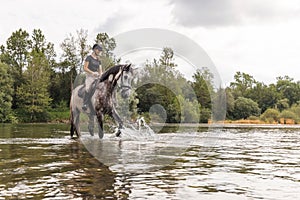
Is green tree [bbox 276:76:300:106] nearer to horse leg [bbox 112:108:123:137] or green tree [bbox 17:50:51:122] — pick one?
green tree [bbox 17:50:51:122]

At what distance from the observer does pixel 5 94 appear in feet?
190

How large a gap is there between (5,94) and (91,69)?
46.0 meters

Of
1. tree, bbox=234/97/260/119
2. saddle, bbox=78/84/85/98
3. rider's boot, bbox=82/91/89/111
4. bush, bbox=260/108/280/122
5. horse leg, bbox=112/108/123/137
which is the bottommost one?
horse leg, bbox=112/108/123/137

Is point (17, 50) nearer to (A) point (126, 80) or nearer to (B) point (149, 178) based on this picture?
(A) point (126, 80)

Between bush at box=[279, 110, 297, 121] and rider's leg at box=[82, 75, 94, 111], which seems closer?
rider's leg at box=[82, 75, 94, 111]

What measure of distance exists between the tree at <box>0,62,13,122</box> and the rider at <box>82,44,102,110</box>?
4349 cm

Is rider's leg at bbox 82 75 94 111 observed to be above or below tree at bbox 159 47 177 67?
below

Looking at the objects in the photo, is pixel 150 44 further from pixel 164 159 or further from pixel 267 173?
pixel 267 173

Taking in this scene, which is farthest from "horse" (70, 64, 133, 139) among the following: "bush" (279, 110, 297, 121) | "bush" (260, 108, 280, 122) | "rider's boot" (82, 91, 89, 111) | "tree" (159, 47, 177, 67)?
"bush" (279, 110, 297, 121)

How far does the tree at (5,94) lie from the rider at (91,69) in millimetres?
43492

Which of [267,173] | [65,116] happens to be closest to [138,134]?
[267,173]

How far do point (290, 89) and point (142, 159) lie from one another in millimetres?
94305

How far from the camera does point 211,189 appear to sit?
5949mm

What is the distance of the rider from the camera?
15.8m
